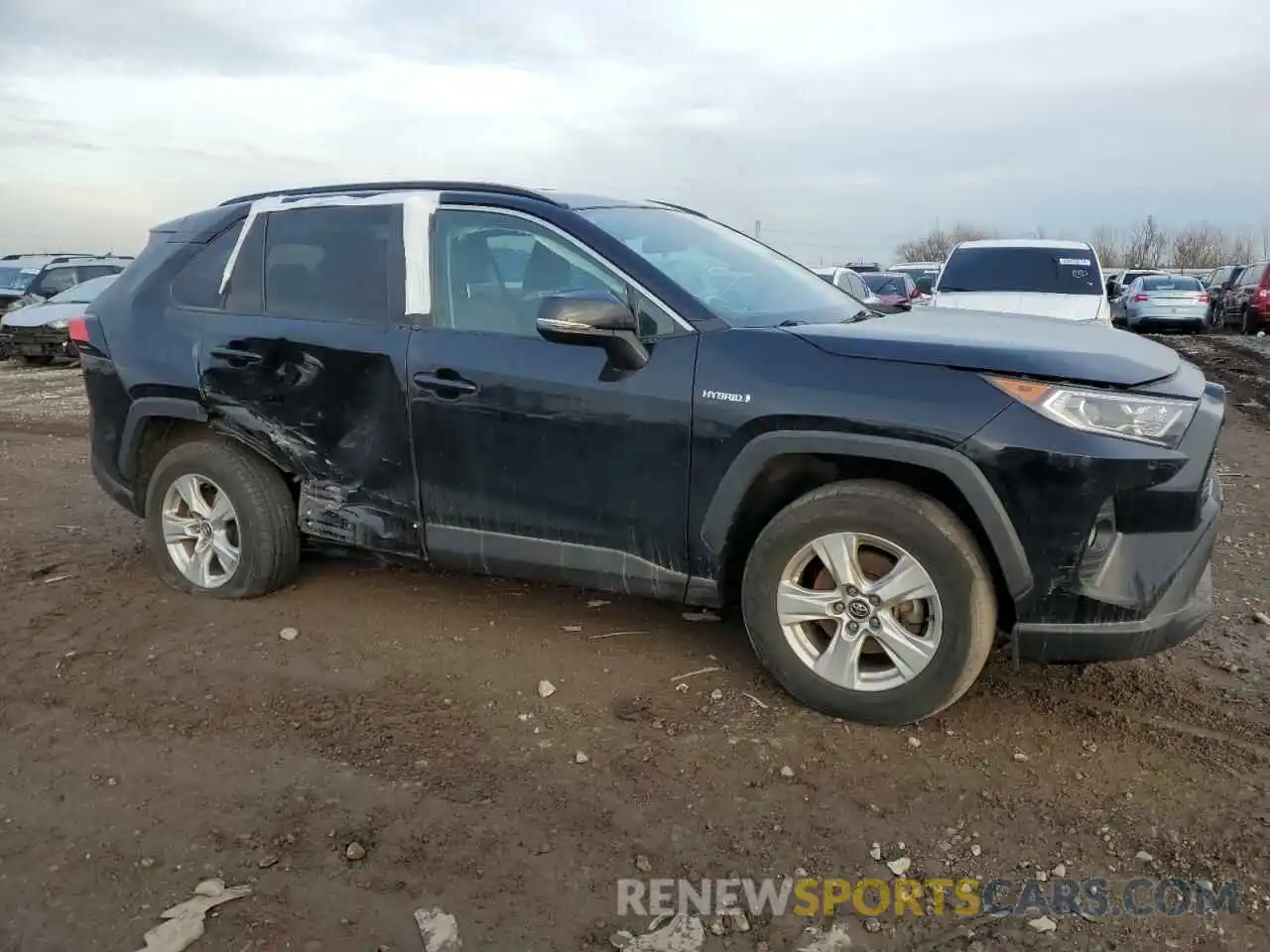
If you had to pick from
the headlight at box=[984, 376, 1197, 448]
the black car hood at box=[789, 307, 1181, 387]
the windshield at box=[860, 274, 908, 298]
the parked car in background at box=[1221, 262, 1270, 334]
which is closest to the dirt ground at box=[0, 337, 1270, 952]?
the headlight at box=[984, 376, 1197, 448]

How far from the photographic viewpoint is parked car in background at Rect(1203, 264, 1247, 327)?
23.4m

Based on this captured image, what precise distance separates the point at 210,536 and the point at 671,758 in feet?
8.37

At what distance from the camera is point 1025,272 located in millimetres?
11016

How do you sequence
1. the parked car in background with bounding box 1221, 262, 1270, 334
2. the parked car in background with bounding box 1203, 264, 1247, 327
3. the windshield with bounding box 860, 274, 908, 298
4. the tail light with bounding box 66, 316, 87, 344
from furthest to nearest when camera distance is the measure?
the parked car in background with bounding box 1203, 264, 1247, 327 → the windshield with bounding box 860, 274, 908, 298 → the parked car in background with bounding box 1221, 262, 1270, 334 → the tail light with bounding box 66, 316, 87, 344

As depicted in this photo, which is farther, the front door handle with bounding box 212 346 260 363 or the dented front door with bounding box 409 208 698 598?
the front door handle with bounding box 212 346 260 363

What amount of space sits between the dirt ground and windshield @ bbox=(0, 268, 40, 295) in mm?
17038

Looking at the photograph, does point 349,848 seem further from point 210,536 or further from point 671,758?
point 210,536

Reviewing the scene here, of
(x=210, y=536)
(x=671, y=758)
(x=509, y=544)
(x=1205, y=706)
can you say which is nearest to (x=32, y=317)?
(x=210, y=536)

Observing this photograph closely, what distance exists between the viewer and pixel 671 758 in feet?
10.5

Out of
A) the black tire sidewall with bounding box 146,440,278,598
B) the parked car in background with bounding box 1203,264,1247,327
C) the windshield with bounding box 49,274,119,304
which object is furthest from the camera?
the parked car in background with bounding box 1203,264,1247,327

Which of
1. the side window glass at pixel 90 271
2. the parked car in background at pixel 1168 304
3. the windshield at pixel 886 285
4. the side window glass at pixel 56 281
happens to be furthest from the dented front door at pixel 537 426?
the parked car in background at pixel 1168 304

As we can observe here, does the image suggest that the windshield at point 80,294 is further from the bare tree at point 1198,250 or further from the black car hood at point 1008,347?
the bare tree at point 1198,250

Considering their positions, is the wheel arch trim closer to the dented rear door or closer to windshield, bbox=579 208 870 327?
windshield, bbox=579 208 870 327

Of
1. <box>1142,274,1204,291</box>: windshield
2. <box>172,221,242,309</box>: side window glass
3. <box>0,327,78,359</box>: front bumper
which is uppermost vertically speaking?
<box>172,221,242,309</box>: side window glass
